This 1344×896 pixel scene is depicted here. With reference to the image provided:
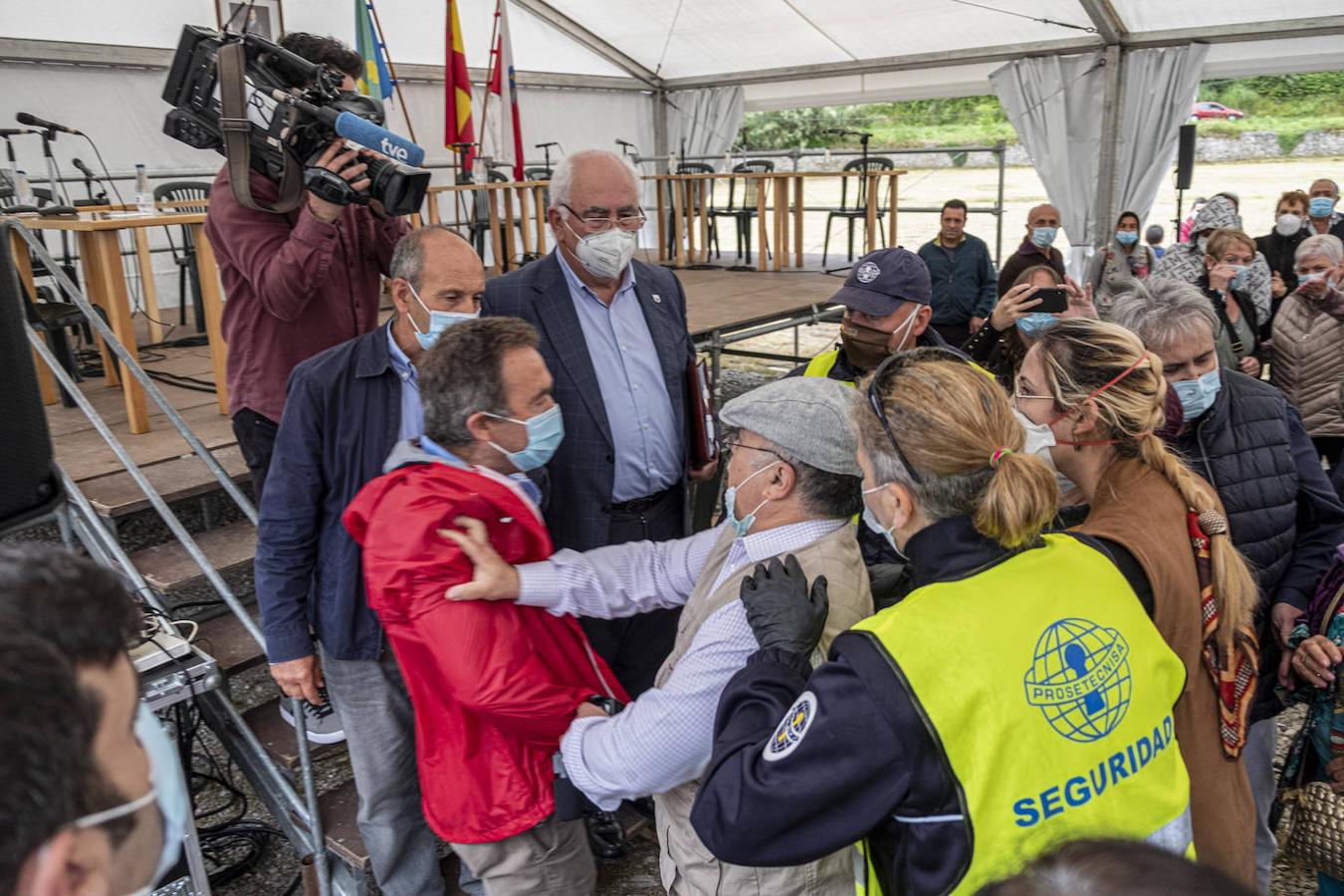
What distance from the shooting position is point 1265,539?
2.14 m

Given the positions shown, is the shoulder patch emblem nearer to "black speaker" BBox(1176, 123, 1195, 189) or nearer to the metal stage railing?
the metal stage railing

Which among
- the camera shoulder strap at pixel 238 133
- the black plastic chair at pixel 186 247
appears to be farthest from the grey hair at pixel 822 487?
the black plastic chair at pixel 186 247

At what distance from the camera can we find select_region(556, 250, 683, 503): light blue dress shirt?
8.45 feet

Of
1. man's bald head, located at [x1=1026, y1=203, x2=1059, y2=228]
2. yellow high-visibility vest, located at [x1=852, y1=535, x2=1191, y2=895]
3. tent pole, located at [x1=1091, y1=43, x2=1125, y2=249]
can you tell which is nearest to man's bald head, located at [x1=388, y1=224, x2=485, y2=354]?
yellow high-visibility vest, located at [x1=852, y1=535, x2=1191, y2=895]

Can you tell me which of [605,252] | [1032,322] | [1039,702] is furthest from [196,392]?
[1039,702]

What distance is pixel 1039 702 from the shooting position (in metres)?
1.13

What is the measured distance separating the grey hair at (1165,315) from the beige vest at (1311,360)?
247 centimetres

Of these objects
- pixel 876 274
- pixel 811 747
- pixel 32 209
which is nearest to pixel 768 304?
pixel 876 274

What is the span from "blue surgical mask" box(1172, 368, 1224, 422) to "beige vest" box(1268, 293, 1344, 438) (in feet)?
8.81

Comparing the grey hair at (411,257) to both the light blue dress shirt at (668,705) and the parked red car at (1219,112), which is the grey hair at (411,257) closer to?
the light blue dress shirt at (668,705)

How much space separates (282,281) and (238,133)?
1.38 feet

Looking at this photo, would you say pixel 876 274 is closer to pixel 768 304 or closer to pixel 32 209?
pixel 768 304

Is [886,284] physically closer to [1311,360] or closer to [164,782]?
[164,782]

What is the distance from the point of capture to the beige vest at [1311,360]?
4.30 metres
